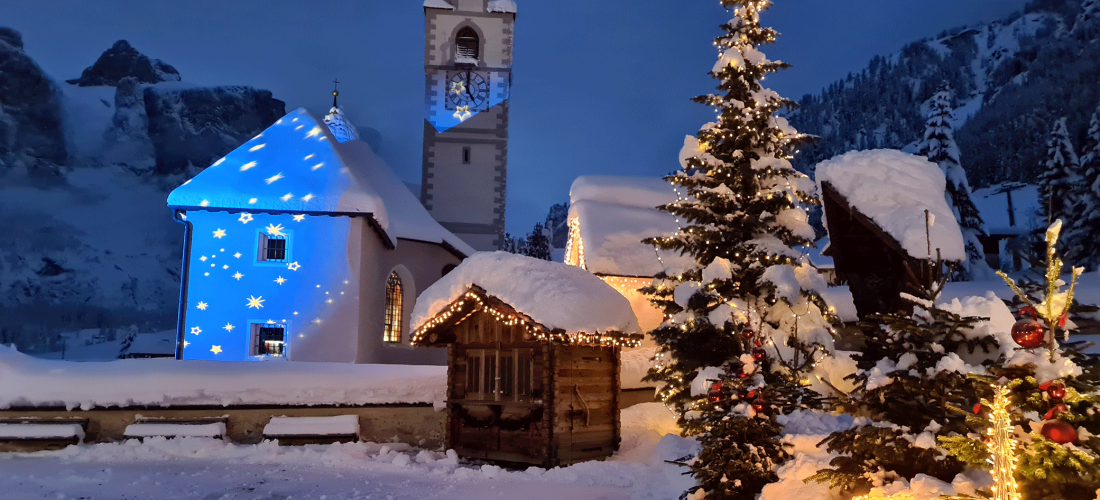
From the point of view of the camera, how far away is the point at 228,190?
69.5 feet

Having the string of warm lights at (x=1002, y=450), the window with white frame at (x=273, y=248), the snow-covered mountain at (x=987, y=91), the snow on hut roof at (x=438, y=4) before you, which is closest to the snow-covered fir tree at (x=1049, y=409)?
the string of warm lights at (x=1002, y=450)

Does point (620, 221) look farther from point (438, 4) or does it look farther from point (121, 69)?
point (121, 69)

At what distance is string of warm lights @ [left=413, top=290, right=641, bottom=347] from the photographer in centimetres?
1382

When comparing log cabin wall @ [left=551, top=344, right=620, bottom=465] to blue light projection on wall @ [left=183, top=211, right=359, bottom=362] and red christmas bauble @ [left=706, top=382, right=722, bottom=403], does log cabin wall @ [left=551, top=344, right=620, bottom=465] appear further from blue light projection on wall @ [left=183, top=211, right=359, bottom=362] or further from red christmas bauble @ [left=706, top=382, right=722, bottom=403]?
blue light projection on wall @ [left=183, top=211, right=359, bottom=362]

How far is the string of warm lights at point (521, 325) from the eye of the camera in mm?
13820

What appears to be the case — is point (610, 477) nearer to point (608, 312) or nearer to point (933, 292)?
point (608, 312)

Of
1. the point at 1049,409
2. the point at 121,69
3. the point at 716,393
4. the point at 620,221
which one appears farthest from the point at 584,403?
the point at 121,69

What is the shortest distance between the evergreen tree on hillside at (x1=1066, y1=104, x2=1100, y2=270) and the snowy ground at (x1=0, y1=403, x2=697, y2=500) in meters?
20.0

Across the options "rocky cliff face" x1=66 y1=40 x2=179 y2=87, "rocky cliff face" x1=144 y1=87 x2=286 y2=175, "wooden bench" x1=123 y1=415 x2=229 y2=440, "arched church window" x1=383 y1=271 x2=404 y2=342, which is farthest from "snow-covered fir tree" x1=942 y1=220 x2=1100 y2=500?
"rocky cliff face" x1=66 y1=40 x2=179 y2=87

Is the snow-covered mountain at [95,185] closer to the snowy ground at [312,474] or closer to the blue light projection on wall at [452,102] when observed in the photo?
the blue light projection on wall at [452,102]

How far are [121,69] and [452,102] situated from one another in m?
108

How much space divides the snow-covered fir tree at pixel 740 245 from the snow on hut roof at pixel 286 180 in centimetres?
1089

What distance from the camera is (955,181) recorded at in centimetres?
2592

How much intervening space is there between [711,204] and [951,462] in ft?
25.6
